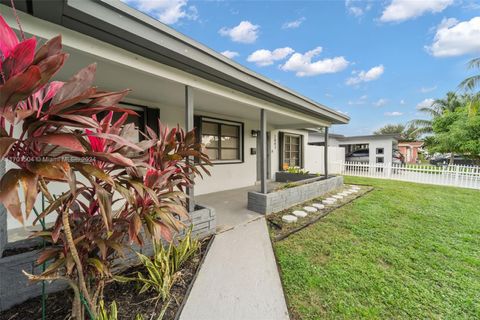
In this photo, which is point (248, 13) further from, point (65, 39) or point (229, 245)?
point (229, 245)

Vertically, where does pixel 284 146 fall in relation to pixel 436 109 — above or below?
below

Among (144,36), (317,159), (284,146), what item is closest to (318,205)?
(284,146)

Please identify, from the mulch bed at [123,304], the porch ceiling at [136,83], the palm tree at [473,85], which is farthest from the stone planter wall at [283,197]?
the palm tree at [473,85]

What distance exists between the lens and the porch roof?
5.97 feet

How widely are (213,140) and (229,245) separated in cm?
391

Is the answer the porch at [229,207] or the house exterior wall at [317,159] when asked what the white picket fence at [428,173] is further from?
the porch at [229,207]

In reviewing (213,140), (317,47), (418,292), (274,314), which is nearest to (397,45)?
(317,47)

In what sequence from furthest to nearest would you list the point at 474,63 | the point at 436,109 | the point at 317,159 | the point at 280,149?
1. the point at 436,109
2. the point at 317,159
3. the point at 474,63
4. the point at 280,149

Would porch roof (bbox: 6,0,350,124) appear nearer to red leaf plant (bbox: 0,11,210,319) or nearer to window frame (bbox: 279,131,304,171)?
red leaf plant (bbox: 0,11,210,319)

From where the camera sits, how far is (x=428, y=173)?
10.0 meters

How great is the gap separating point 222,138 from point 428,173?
1040cm

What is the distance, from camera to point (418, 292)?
89.1 inches

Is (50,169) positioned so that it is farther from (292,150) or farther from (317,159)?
(317,159)

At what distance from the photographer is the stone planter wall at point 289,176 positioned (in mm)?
7767
